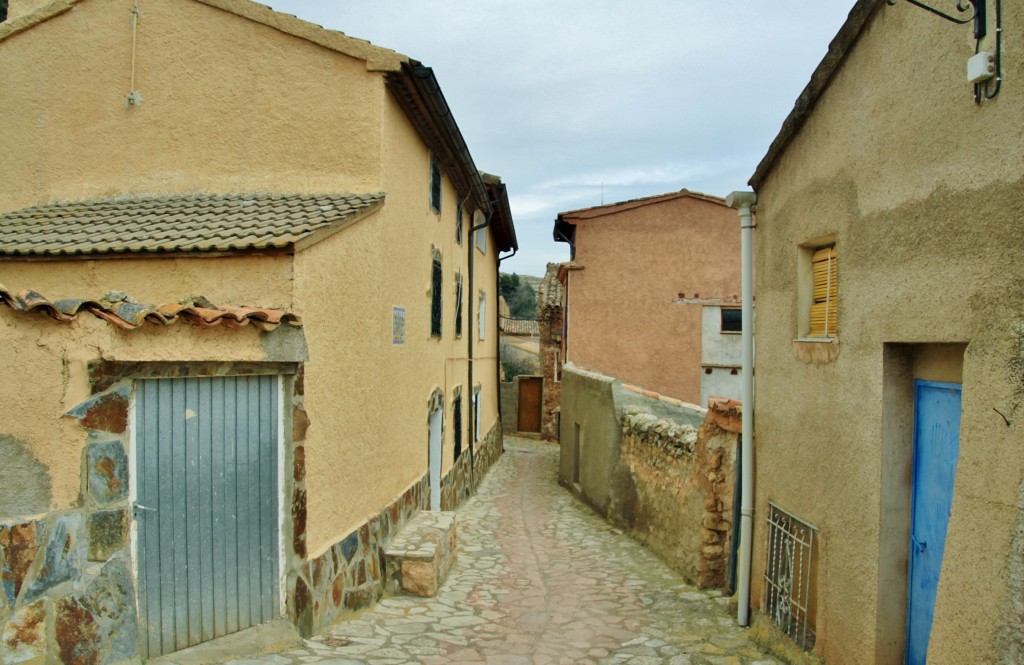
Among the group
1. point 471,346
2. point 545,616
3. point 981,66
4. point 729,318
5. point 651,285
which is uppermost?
point 981,66

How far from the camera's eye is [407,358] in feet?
31.0

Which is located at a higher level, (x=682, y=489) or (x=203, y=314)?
(x=203, y=314)

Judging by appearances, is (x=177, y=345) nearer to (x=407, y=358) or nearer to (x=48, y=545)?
(x=48, y=545)

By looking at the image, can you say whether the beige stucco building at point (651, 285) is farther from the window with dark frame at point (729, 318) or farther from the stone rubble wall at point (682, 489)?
the stone rubble wall at point (682, 489)

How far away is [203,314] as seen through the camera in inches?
207

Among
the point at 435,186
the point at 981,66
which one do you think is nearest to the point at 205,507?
the point at 981,66

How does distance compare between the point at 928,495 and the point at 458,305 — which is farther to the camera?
the point at 458,305

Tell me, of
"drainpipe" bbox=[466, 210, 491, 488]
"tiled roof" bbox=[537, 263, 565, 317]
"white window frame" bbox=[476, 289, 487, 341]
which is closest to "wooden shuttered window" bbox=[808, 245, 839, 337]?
"drainpipe" bbox=[466, 210, 491, 488]

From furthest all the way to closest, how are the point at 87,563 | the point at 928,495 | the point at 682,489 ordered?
the point at 682,489, the point at 87,563, the point at 928,495

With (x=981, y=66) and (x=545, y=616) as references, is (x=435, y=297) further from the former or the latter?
(x=981, y=66)

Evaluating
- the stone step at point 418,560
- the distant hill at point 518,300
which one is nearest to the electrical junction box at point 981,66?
the stone step at point 418,560

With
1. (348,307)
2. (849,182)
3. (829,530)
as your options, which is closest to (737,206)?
(849,182)

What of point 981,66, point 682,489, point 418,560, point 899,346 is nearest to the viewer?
point 981,66

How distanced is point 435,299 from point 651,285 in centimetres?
948
